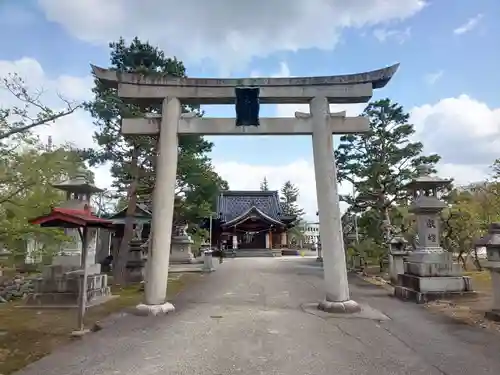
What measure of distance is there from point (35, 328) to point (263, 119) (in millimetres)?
7069

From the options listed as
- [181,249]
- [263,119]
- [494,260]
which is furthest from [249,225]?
[494,260]

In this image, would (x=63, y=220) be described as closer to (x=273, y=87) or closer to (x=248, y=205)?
(x=273, y=87)

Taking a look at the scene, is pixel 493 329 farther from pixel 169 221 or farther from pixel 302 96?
pixel 169 221

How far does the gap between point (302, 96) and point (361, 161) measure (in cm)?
1387

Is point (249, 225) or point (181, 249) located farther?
point (249, 225)

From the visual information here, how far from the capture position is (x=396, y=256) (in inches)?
610

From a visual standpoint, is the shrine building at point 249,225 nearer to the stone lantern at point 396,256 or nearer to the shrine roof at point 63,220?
the stone lantern at point 396,256

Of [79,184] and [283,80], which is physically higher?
[283,80]

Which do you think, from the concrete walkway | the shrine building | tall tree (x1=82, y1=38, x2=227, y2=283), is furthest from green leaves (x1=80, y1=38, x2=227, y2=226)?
the shrine building

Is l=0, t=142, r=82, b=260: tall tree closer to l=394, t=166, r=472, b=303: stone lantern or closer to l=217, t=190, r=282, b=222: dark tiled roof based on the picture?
l=394, t=166, r=472, b=303: stone lantern

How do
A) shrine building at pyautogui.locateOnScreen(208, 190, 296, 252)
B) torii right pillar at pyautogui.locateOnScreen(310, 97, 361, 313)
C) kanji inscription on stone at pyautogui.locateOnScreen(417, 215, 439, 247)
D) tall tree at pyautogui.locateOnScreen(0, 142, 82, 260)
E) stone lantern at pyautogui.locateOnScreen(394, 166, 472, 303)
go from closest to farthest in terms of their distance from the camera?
tall tree at pyautogui.locateOnScreen(0, 142, 82, 260)
torii right pillar at pyautogui.locateOnScreen(310, 97, 361, 313)
stone lantern at pyautogui.locateOnScreen(394, 166, 472, 303)
kanji inscription on stone at pyautogui.locateOnScreen(417, 215, 439, 247)
shrine building at pyautogui.locateOnScreen(208, 190, 296, 252)

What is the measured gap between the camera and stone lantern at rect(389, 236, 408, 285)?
15.4 meters

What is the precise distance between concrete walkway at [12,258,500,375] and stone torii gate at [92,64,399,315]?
1923mm

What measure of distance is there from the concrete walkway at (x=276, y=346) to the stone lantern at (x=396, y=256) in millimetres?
5901
